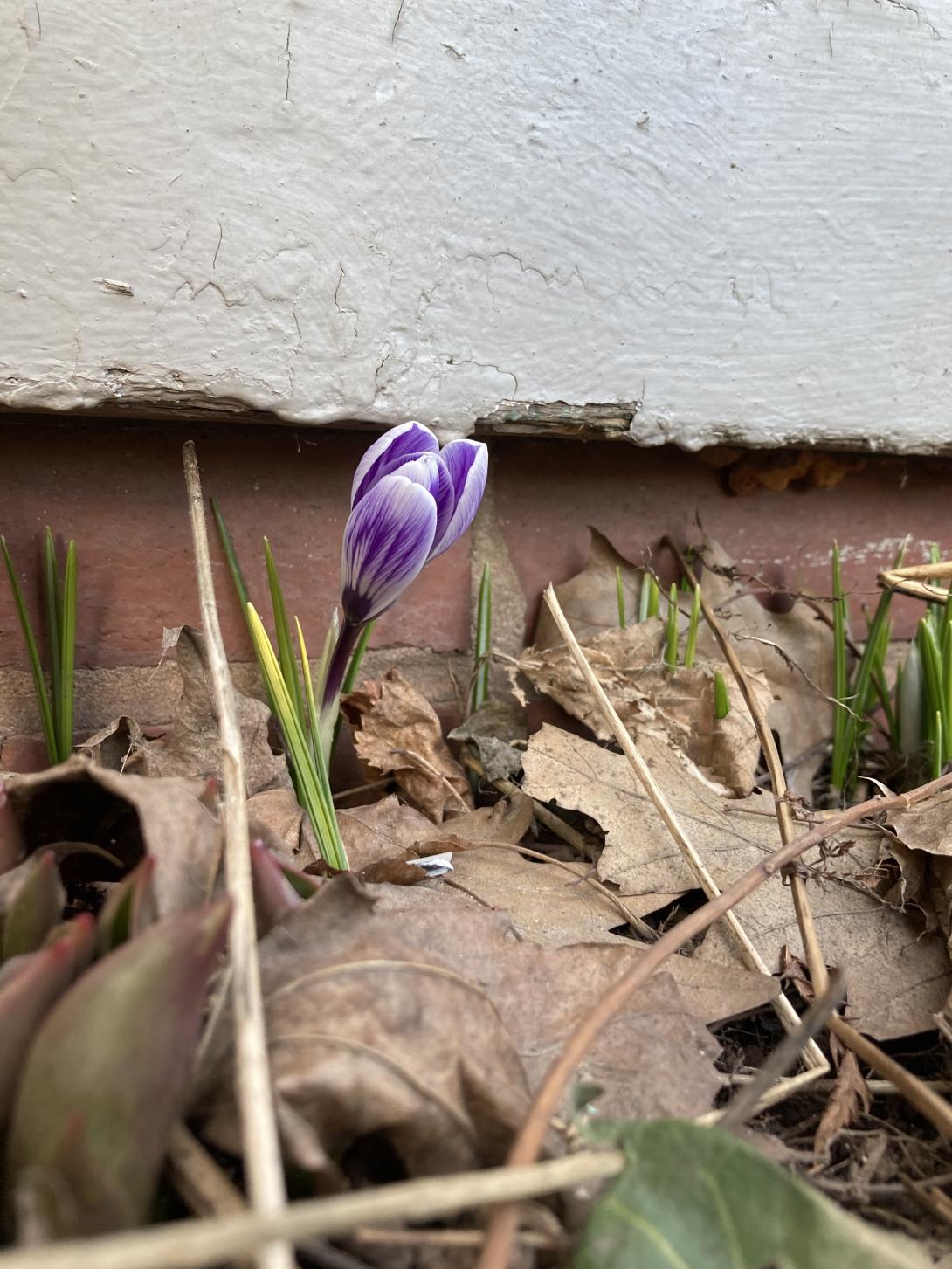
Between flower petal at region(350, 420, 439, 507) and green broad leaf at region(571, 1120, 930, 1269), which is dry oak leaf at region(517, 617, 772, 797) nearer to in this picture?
flower petal at region(350, 420, 439, 507)

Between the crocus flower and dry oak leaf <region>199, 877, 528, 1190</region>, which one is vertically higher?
the crocus flower

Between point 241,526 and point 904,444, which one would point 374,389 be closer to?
point 241,526

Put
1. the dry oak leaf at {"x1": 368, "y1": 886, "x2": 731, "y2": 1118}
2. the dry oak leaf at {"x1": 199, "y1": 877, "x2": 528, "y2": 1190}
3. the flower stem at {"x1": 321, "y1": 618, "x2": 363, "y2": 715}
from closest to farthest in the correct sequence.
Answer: the dry oak leaf at {"x1": 199, "y1": 877, "x2": 528, "y2": 1190}
the dry oak leaf at {"x1": 368, "y1": 886, "x2": 731, "y2": 1118}
the flower stem at {"x1": 321, "y1": 618, "x2": 363, "y2": 715}

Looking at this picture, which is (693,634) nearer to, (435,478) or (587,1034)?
(435,478)

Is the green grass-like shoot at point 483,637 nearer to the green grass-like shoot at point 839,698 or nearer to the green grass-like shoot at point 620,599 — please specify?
the green grass-like shoot at point 620,599

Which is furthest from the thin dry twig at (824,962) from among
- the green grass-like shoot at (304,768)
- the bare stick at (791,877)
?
the green grass-like shoot at (304,768)

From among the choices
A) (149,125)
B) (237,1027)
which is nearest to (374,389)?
(149,125)

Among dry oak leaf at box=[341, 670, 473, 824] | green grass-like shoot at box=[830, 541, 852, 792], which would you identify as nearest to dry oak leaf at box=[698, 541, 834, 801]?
green grass-like shoot at box=[830, 541, 852, 792]

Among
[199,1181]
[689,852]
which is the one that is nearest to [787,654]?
[689,852]
